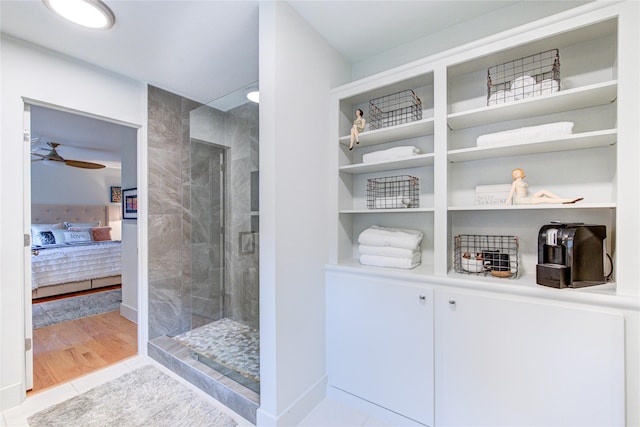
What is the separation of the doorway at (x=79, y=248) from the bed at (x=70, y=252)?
0.01 m

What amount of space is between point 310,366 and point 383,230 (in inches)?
37.8

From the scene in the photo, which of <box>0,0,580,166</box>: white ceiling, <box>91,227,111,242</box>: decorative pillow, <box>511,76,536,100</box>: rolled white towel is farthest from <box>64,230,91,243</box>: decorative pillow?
<box>511,76,536,100</box>: rolled white towel

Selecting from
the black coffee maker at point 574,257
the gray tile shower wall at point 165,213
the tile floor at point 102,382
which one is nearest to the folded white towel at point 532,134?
the black coffee maker at point 574,257

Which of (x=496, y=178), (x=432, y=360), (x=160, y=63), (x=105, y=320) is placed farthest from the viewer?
(x=105, y=320)

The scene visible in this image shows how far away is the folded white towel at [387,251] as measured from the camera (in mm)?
1679

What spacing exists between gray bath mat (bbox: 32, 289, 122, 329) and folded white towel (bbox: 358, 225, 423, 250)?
354cm

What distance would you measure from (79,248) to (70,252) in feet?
0.57

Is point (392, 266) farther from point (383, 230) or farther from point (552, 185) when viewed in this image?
point (552, 185)

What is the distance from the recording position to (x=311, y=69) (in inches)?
68.7

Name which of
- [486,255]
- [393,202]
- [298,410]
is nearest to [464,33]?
[393,202]

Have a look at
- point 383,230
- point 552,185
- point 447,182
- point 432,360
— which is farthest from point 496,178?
point 432,360

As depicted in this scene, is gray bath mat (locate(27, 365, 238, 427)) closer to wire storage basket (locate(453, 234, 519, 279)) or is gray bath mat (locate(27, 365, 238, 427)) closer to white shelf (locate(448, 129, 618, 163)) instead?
wire storage basket (locate(453, 234, 519, 279))

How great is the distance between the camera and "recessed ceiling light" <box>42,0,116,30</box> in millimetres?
1481

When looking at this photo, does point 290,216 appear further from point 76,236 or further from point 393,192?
point 76,236
